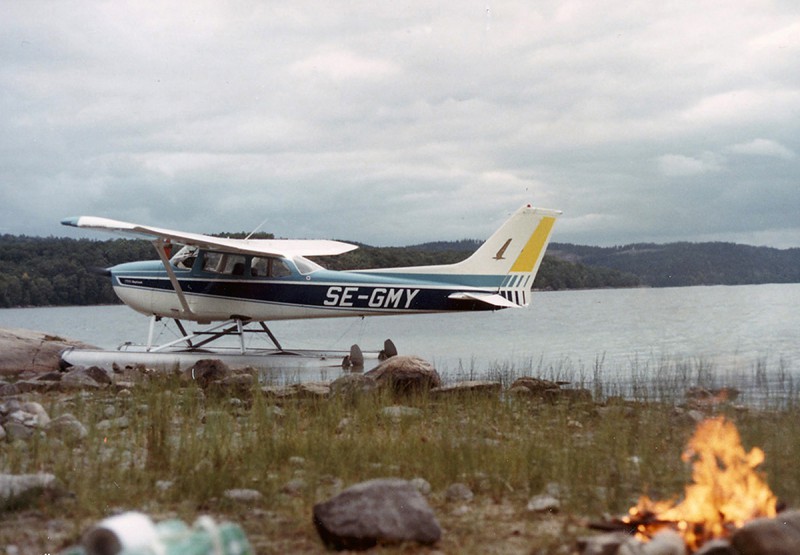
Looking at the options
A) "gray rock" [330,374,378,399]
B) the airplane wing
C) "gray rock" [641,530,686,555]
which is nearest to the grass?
"gray rock" [641,530,686,555]

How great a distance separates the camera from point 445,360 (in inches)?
859

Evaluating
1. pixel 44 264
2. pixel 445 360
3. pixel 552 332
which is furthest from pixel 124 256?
pixel 445 360

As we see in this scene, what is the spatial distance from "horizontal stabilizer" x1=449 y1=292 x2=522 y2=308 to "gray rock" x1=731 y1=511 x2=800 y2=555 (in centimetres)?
1281

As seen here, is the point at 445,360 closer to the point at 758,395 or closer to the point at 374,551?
the point at 758,395

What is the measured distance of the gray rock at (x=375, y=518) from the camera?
4.20m

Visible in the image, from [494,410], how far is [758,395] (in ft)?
16.2

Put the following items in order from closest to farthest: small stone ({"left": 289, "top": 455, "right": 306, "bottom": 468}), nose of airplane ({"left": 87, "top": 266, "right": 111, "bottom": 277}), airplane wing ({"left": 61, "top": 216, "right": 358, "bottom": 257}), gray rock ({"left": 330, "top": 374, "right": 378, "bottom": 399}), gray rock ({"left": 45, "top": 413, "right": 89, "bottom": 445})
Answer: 1. small stone ({"left": 289, "top": 455, "right": 306, "bottom": 468})
2. gray rock ({"left": 45, "top": 413, "right": 89, "bottom": 445})
3. gray rock ({"left": 330, "top": 374, "right": 378, "bottom": 399})
4. airplane wing ({"left": 61, "top": 216, "right": 358, "bottom": 257})
5. nose of airplane ({"left": 87, "top": 266, "right": 111, "bottom": 277})

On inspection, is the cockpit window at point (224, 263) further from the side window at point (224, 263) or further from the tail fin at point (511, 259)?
the tail fin at point (511, 259)

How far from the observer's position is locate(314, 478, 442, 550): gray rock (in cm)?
420

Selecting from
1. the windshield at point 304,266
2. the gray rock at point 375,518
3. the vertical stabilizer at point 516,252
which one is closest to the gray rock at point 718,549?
the gray rock at point 375,518

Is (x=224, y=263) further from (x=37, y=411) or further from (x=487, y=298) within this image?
(x=37, y=411)

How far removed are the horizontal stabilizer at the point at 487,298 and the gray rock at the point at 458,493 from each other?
11192mm

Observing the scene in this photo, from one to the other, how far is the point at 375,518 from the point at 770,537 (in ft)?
5.80

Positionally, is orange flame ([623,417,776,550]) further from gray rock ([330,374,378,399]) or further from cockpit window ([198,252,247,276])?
cockpit window ([198,252,247,276])
